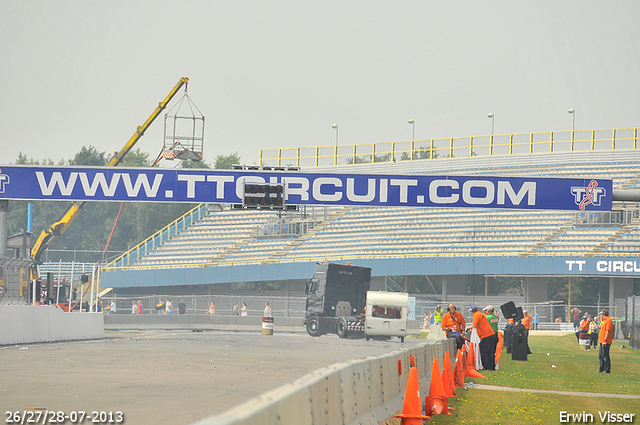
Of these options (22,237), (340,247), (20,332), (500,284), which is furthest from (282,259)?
(20,332)

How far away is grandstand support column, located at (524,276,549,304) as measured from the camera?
48781mm

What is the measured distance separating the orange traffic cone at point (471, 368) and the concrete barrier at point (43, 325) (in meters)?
12.2

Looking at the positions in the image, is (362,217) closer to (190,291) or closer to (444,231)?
(444,231)

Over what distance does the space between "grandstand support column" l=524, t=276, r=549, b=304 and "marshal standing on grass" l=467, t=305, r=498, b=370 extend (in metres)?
29.7

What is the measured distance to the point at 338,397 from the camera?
6.95 metres

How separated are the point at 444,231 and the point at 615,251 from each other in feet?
35.8

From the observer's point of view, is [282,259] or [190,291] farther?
[190,291]

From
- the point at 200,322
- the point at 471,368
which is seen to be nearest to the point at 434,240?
the point at 200,322

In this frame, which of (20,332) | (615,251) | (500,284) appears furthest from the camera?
(500,284)

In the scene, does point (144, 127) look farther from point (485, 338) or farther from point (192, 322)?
point (485, 338)

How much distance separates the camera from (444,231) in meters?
52.0

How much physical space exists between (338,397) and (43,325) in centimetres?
1960

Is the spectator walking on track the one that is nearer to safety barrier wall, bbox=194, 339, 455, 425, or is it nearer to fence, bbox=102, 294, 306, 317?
safety barrier wall, bbox=194, 339, 455, 425

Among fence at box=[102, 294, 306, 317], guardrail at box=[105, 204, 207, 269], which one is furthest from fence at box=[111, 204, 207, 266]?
fence at box=[102, 294, 306, 317]
